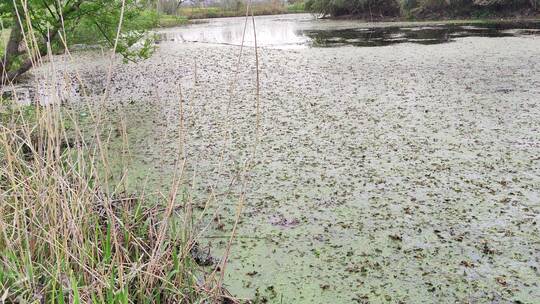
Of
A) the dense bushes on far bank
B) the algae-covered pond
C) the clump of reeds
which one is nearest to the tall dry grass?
the clump of reeds

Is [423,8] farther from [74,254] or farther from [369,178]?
[74,254]

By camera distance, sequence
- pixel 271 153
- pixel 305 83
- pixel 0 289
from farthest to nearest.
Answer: pixel 305 83, pixel 271 153, pixel 0 289

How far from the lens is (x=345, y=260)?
1.95 meters

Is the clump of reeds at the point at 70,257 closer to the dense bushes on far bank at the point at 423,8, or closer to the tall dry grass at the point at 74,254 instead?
the tall dry grass at the point at 74,254

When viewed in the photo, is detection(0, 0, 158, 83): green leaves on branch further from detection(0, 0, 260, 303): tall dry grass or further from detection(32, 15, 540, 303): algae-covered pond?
detection(0, 0, 260, 303): tall dry grass

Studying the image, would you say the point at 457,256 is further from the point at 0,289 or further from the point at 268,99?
the point at 268,99

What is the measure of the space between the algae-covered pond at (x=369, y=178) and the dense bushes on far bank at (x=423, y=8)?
9.82 m

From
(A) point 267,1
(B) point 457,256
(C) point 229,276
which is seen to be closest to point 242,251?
(C) point 229,276

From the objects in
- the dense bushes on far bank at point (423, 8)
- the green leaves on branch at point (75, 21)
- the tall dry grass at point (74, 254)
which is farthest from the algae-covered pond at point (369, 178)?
the dense bushes on far bank at point (423, 8)

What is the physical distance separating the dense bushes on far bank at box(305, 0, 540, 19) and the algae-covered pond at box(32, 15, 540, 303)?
9824mm

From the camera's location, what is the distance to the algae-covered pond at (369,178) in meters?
1.83

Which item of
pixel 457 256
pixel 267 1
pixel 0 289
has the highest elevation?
pixel 267 1

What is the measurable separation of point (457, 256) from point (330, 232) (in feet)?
1.81

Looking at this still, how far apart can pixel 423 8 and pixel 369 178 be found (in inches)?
594
